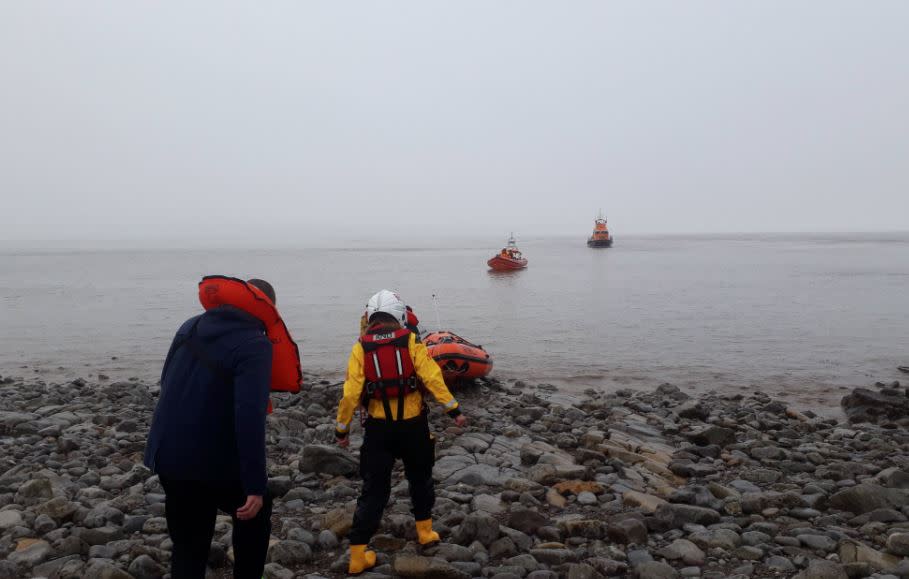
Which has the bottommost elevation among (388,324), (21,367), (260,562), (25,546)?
Answer: (21,367)

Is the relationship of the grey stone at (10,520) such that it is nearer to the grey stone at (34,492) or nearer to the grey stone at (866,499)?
the grey stone at (34,492)

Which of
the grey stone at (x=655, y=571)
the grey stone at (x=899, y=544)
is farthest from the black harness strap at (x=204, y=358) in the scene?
the grey stone at (x=899, y=544)

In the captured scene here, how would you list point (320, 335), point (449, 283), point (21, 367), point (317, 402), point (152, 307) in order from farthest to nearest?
point (449, 283)
point (152, 307)
point (320, 335)
point (21, 367)
point (317, 402)

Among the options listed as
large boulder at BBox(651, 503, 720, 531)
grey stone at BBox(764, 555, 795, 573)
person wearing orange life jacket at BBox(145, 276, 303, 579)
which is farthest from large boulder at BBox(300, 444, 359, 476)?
grey stone at BBox(764, 555, 795, 573)

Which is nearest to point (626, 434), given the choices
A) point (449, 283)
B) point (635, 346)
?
point (635, 346)

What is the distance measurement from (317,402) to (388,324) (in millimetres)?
6944

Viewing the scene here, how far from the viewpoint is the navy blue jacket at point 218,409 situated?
3447mm

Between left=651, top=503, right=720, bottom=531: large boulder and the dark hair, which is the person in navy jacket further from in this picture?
left=651, top=503, right=720, bottom=531: large boulder

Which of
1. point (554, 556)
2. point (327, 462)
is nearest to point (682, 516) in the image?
point (554, 556)

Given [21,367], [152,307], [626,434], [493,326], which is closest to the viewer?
[626,434]

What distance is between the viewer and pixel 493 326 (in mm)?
27938

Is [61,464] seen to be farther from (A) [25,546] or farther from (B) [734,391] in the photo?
(B) [734,391]

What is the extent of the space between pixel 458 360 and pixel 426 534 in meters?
7.95

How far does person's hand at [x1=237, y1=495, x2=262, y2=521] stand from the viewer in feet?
11.5
